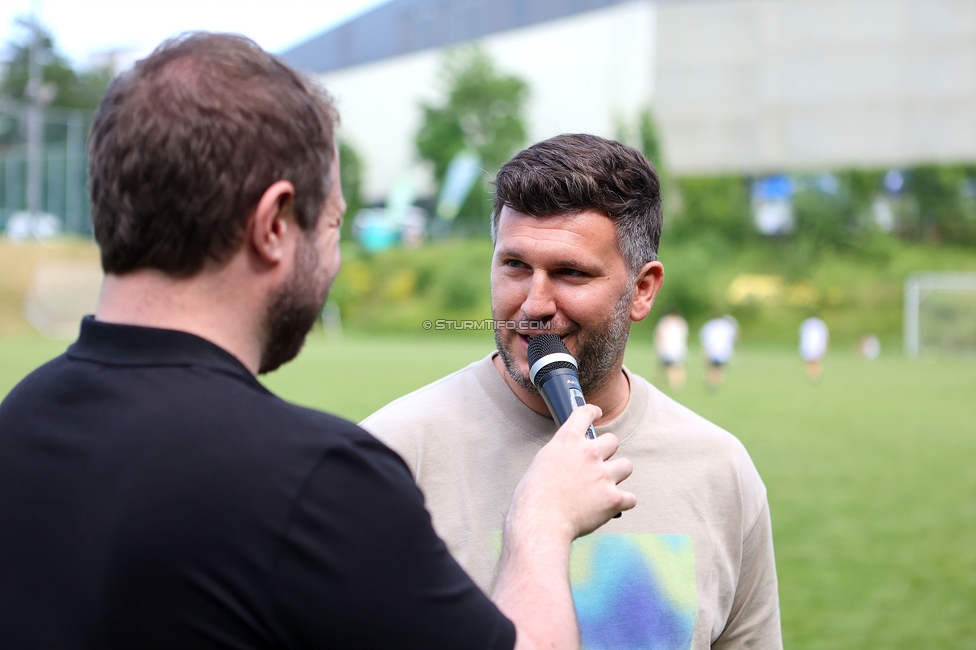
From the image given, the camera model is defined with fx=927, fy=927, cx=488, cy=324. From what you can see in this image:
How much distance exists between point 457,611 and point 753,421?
15129 mm

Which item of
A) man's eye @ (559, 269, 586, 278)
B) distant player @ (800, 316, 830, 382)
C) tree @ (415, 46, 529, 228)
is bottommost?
distant player @ (800, 316, 830, 382)

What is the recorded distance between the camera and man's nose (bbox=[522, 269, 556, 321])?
244cm

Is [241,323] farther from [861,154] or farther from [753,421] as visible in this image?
[861,154]

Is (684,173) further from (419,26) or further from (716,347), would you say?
(716,347)

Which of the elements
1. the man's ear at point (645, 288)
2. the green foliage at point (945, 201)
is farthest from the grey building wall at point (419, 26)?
the man's ear at point (645, 288)

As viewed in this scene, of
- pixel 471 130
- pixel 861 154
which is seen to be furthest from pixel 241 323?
pixel 471 130

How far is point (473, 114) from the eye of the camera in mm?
64812

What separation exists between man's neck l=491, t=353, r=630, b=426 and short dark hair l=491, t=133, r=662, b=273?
1.07 feet

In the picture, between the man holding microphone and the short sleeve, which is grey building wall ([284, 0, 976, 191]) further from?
the short sleeve

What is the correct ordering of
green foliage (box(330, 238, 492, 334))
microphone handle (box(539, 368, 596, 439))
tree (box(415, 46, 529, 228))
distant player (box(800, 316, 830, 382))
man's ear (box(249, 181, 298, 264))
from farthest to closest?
tree (box(415, 46, 529, 228)) < green foliage (box(330, 238, 492, 334)) < distant player (box(800, 316, 830, 382)) < microphone handle (box(539, 368, 596, 439)) < man's ear (box(249, 181, 298, 264))

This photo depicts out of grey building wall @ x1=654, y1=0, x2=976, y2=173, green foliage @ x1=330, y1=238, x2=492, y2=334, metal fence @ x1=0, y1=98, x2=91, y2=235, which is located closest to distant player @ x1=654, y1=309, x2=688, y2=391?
green foliage @ x1=330, y1=238, x2=492, y2=334

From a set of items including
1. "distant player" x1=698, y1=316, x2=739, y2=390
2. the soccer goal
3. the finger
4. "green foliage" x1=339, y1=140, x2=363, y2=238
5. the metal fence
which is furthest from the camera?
"green foliage" x1=339, y1=140, x2=363, y2=238

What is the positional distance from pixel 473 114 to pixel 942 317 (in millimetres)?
36587

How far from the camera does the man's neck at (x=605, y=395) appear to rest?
8.27 ft
